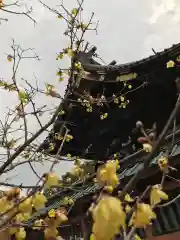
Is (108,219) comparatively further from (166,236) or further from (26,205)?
(166,236)

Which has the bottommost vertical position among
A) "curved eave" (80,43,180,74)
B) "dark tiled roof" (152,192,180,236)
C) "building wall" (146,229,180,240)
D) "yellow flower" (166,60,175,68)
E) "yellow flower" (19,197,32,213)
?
"yellow flower" (19,197,32,213)

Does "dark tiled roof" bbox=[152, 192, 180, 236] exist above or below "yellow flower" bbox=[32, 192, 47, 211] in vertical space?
above

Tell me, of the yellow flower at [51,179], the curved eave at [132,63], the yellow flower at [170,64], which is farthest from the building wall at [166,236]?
the yellow flower at [51,179]

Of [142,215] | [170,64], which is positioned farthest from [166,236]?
[142,215]

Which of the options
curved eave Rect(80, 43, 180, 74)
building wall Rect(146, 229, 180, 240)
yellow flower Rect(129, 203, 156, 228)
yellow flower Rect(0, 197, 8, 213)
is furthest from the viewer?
curved eave Rect(80, 43, 180, 74)

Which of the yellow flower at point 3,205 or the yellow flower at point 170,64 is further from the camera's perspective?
the yellow flower at point 170,64

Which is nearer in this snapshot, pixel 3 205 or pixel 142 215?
pixel 142 215

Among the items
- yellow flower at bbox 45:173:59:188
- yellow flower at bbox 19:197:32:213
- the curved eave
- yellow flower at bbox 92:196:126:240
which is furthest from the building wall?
yellow flower at bbox 92:196:126:240

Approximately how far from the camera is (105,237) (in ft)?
4.73

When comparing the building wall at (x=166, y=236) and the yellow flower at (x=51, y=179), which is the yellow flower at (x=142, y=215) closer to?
the yellow flower at (x=51, y=179)

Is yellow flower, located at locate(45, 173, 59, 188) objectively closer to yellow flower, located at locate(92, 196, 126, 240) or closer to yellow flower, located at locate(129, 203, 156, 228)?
yellow flower, located at locate(129, 203, 156, 228)

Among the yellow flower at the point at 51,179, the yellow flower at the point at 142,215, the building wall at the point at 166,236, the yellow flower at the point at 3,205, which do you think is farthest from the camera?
the building wall at the point at 166,236

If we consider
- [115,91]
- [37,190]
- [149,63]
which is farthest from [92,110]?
[37,190]

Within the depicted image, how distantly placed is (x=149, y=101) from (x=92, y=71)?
1.33 meters
